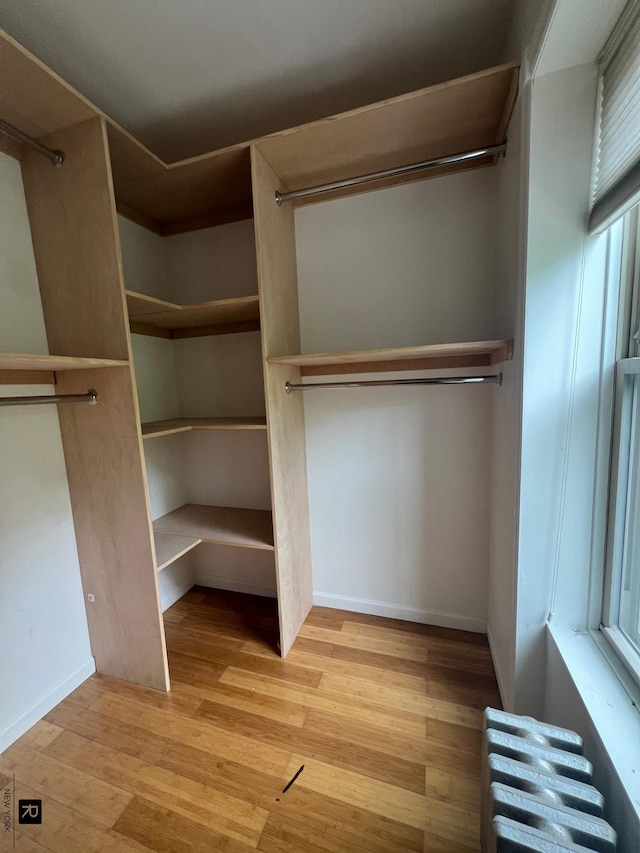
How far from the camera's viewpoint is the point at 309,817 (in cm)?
111

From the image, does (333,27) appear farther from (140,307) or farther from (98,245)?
(140,307)

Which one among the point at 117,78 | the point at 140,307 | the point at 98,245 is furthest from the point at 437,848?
the point at 117,78

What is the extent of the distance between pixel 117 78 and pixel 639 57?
1.80 metres

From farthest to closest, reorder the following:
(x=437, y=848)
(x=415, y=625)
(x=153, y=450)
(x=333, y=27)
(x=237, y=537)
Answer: (x=153, y=450) < (x=415, y=625) < (x=237, y=537) < (x=333, y=27) < (x=437, y=848)

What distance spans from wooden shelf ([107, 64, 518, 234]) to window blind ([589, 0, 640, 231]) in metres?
0.33

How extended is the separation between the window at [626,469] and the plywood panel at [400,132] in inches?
28.8

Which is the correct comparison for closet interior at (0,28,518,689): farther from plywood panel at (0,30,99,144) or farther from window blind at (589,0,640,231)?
window blind at (589,0,640,231)

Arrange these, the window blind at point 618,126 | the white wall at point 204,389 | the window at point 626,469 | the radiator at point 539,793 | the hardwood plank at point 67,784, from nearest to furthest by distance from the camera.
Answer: the radiator at point 539,793, the window blind at point 618,126, the window at point 626,469, the hardwood plank at point 67,784, the white wall at point 204,389

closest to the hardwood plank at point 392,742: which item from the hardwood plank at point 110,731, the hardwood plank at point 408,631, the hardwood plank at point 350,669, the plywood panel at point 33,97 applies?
the hardwood plank at point 350,669

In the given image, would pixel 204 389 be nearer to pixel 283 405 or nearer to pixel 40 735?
pixel 283 405

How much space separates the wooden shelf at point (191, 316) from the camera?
154 cm

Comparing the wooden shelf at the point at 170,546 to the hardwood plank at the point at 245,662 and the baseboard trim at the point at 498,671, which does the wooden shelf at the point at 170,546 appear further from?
the baseboard trim at the point at 498,671

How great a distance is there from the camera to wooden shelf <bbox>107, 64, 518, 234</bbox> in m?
1.23

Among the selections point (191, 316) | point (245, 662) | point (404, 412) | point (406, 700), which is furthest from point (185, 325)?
point (406, 700)
